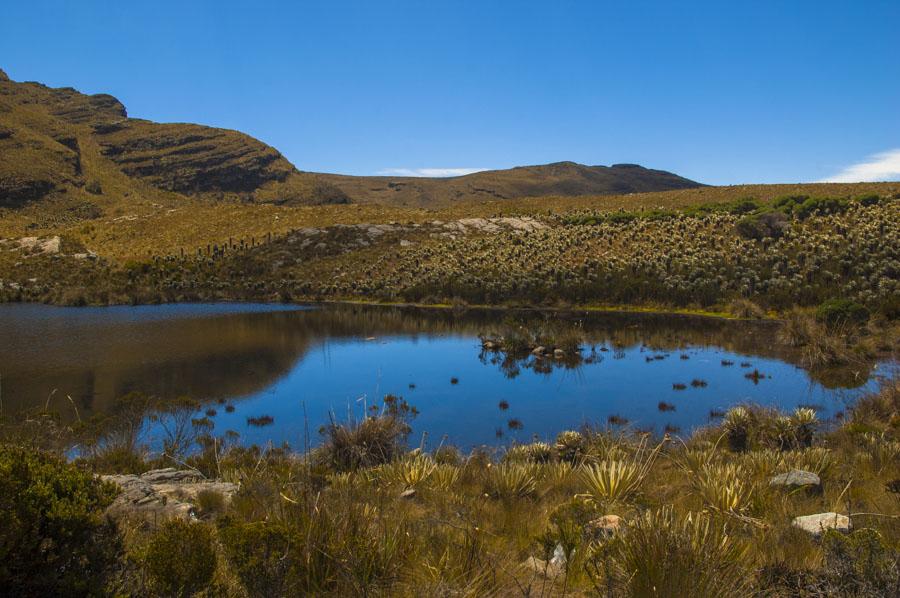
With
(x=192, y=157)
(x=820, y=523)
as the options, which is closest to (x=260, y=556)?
(x=820, y=523)

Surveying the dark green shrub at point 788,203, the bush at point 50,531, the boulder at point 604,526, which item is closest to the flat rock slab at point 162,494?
the bush at point 50,531

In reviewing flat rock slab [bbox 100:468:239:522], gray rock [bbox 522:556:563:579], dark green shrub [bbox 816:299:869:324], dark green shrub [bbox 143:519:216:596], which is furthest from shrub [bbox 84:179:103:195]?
gray rock [bbox 522:556:563:579]

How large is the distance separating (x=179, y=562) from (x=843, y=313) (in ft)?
93.1

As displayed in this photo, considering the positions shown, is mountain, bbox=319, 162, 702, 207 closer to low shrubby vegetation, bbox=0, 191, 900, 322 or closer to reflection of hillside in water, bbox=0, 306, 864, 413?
low shrubby vegetation, bbox=0, 191, 900, 322

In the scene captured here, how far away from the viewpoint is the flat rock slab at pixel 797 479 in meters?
7.50

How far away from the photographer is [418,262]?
52844 mm

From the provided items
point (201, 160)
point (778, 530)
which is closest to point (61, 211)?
point (201, 160)

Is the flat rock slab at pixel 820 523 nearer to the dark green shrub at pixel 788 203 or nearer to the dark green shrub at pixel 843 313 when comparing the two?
the dark green shrub at pixel 843 313

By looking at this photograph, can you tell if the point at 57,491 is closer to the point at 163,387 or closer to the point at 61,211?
the point at 163,387

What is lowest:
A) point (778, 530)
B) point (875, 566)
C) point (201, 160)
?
point (778, 530)

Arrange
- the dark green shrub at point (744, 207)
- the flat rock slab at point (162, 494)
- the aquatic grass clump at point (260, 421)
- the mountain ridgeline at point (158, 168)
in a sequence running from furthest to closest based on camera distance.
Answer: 1. the mountain ridgeline at point (158, 168)
2. the dark green shrub at point (744, 207)
3. the aquatic grass clump at point (260, 421)
4. the flat rock slab at point (162, 494)

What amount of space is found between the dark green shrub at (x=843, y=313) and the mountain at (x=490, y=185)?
123288 millimetres

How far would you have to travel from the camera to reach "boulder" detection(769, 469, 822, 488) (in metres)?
7.49

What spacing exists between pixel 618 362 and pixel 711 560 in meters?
17.8
